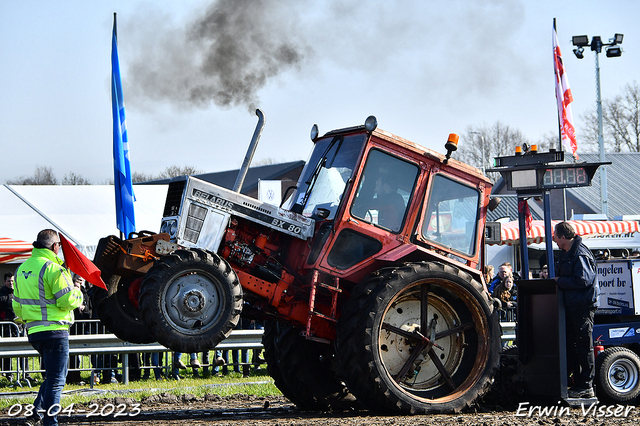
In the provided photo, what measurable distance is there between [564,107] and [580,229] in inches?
138

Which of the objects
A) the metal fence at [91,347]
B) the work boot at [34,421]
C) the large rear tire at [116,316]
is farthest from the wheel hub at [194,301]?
the metal fence at [91,347]

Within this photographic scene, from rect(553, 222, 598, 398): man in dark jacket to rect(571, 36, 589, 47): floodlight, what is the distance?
20713 millimetres

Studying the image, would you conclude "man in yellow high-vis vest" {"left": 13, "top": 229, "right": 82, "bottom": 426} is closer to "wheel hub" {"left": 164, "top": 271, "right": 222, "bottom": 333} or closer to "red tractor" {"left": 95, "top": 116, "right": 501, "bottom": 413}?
"red tractor" {"left": 95, "top": 116, "right": 501, "bottom": 413}

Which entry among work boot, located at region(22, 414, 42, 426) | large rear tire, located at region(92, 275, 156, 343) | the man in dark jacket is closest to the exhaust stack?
large rear tire, located at region(92, 275, 156, 343)

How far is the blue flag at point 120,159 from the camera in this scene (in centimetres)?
1355

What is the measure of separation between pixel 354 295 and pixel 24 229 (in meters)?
13.2

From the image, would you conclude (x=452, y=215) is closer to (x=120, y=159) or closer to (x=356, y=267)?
(x=356, y=267)

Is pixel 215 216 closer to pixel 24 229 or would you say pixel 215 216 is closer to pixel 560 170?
pixel 560 170

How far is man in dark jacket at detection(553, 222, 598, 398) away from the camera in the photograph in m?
7.75

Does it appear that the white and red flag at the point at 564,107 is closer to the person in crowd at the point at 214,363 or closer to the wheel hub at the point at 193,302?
the person in crowd at the point at 214,363

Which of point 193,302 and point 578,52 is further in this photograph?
point 578,52

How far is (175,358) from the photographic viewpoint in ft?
38.4

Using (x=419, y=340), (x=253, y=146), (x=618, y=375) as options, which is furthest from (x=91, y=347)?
(x=618, y=375)

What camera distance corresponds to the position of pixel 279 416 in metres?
7.73
